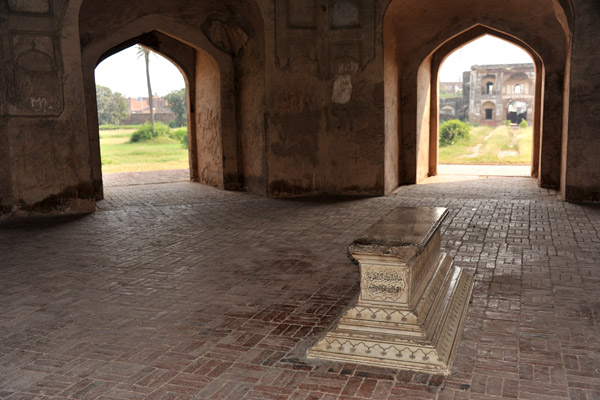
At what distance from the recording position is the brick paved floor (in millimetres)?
3232

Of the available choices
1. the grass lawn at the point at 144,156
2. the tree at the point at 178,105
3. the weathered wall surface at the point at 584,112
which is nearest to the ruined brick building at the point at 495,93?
the tree at the point at 178,105

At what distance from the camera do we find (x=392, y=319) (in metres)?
3.56

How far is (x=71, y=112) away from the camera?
939 cm

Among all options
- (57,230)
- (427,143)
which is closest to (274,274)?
(57,230)

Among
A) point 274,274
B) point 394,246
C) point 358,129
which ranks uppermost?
point 358,129

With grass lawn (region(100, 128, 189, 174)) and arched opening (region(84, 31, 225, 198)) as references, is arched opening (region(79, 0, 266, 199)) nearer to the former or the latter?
arched opening (region(84, 31, 225, 198))

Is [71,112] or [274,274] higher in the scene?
[71,112]

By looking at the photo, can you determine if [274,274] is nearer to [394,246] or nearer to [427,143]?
[394,246]

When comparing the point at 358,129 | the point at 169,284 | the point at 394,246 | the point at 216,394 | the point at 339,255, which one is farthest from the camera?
the point at 358,129

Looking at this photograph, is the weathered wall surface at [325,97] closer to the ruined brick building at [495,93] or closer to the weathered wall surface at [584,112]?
the weathered wall surface at [584,112]

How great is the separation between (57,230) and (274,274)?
14.3 ft

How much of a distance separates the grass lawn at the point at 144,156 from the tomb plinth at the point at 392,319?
54.8ft

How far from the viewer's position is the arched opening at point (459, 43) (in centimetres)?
1166

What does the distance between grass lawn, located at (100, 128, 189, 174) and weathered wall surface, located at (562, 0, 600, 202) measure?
13.8 m
